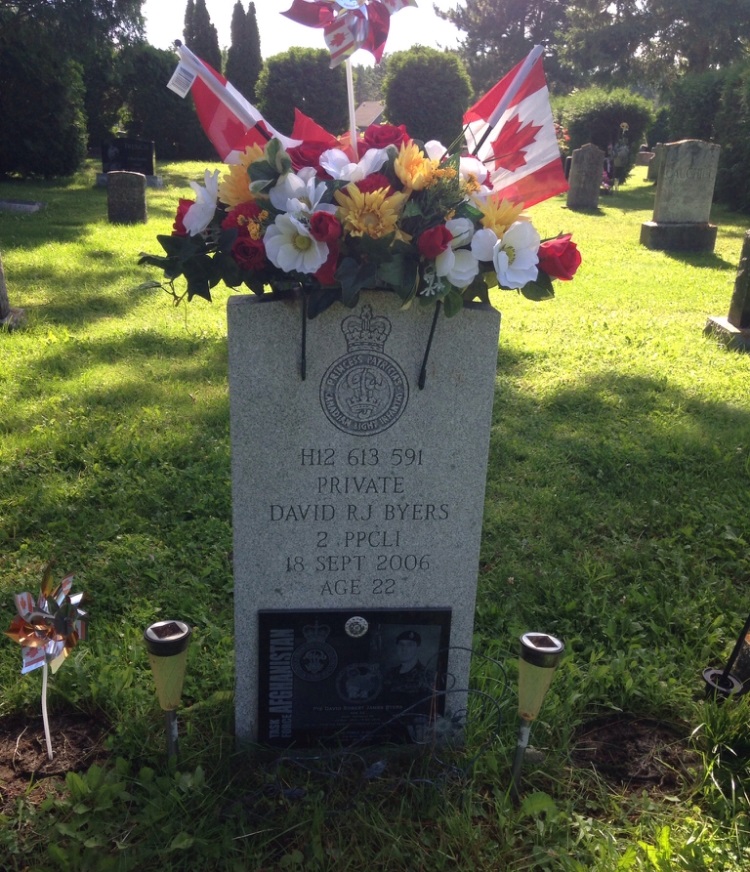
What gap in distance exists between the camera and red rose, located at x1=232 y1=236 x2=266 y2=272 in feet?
6.18

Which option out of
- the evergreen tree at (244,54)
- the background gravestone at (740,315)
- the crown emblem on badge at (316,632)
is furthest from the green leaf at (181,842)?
the evergreen tree at (244,54)

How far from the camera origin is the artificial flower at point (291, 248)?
1.84m

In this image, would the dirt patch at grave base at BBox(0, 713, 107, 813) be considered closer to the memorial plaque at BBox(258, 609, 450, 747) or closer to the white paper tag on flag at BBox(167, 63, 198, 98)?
the memorial plaque at BBox(258, 609, 450, 747)

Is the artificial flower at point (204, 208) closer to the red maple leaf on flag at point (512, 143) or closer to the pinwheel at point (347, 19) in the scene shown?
the pinwheel at point (347, 19)

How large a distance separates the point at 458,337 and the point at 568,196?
1499 cm

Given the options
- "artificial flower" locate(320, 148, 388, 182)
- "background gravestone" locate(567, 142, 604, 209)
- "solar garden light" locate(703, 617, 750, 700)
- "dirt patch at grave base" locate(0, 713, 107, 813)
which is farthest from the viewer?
"background gravestone" locate(567, 142, 604, 209)

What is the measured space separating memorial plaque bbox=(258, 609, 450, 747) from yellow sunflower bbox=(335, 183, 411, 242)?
1.13m

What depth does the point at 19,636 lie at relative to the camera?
223cm

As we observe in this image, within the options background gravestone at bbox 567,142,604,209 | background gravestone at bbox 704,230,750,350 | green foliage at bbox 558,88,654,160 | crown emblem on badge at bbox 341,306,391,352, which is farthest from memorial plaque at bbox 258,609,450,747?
green foliage at bbox 558,88,654,160

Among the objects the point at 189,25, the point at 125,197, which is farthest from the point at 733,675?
the point at 189,25

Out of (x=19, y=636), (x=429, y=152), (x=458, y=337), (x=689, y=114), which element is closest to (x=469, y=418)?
(x=458, y=337)

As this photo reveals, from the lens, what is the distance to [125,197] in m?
10.9

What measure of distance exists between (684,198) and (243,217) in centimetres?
1027

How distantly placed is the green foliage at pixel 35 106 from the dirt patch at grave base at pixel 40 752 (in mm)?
15216
